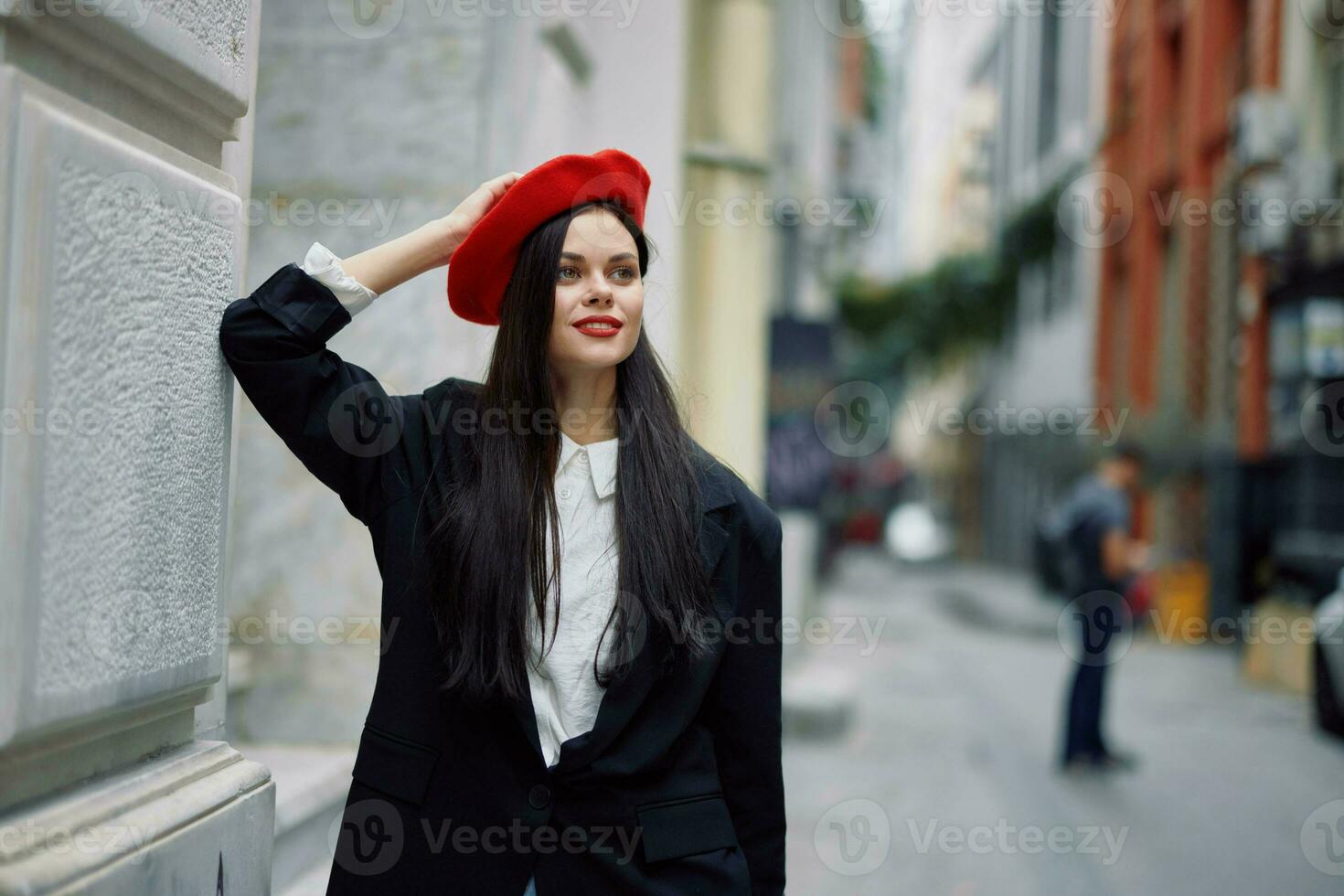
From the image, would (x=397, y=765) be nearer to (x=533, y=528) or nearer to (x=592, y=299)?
(x=533, y=528)

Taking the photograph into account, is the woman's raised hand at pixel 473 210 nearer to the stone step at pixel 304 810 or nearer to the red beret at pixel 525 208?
the red beret at pixel 525 208

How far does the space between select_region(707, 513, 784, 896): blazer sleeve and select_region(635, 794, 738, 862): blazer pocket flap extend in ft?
0.22

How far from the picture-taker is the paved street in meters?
5.66

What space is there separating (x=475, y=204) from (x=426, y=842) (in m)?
1.09

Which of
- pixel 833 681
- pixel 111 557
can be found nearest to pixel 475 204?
pixel 111 557

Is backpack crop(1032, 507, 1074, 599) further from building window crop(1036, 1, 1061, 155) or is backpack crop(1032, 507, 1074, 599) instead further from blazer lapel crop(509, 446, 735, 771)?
building window crop(1036, 1, 1061, 155)

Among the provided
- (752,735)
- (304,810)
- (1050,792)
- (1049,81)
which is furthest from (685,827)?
(1049,81)

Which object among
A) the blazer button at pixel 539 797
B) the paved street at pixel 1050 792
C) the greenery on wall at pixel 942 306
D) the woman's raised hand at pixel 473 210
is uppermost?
the greenery on wall at pixel 942 306

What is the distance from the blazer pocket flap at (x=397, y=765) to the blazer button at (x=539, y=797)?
169 mm

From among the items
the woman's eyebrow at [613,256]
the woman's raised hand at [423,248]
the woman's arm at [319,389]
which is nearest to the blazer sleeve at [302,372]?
the woman's arm at [319,389]

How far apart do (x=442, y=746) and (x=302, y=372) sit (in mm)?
647

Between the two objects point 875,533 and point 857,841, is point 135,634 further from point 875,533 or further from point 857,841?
point 875,533

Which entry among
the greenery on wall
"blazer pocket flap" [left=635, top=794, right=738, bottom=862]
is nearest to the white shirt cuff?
"blazer pocket flap" [left=635, top=794, right=738, bottom=862]

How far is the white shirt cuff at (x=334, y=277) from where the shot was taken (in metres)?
2.06
